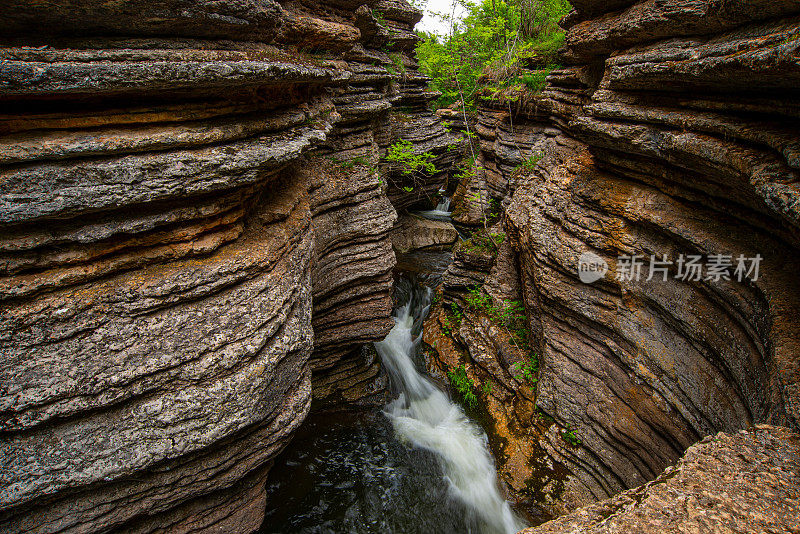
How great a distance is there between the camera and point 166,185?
161 inches

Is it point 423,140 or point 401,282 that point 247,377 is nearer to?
point 401,282

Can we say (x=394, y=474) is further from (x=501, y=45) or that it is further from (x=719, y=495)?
(x=501, y=45)

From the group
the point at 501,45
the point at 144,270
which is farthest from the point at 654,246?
the point at 501,45

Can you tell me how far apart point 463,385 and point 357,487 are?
3.48m

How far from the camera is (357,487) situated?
7445 millimetres

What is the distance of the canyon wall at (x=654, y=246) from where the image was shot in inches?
167

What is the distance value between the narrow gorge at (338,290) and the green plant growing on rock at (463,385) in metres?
0.09

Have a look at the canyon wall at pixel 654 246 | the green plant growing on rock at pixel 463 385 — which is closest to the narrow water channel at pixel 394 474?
the green plant growing on rock at pixel 463 385

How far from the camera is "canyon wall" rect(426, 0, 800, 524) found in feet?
13.9

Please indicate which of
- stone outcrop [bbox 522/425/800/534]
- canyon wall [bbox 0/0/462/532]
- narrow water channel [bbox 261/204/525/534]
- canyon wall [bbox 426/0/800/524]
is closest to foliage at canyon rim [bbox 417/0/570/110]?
canyon wall [bbox 426/0/800/524]

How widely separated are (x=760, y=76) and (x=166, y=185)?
6528 mm

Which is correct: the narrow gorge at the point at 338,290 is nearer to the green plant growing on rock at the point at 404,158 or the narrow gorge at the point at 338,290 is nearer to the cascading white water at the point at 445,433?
the cascading white water at the point at 445,433

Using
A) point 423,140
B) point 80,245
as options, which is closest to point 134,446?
point 80,245

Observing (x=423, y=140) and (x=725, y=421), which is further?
(x=423, y=140)
